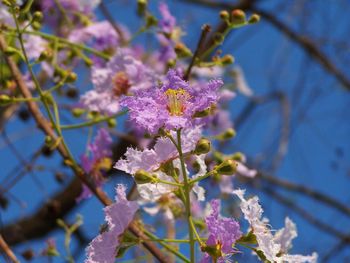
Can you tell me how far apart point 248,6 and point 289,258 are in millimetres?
1751

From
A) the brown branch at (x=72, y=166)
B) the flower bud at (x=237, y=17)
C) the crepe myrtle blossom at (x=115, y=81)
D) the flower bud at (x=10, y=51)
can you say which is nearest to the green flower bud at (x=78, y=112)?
the crepe myrtle blossom at (x=115, y=81)

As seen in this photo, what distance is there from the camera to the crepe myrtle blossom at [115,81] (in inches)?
44.9

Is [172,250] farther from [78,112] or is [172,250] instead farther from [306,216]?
[306,216]

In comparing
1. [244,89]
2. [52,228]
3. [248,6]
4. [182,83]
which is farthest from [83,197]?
[248,6]

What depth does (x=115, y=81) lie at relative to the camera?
3.87 feet

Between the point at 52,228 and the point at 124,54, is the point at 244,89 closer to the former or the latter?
the point at 124,54

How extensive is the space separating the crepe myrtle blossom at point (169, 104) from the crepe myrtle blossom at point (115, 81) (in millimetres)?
383

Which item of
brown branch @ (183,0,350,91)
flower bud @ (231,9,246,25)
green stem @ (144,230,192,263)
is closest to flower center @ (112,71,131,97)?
flower bud @ (231,9,246,25)

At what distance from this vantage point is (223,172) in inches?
28.5

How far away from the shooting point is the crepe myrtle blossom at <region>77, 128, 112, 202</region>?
112cm

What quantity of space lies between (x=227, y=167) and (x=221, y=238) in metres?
0.08

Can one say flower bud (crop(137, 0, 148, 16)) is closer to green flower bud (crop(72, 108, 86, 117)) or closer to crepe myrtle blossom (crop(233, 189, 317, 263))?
green flower bud (crop(72, 108, 86, 117))

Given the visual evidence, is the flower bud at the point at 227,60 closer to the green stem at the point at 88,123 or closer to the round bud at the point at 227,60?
the round bud at the point at 227,60

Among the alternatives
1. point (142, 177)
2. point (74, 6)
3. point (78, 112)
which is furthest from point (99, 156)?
point (74, 6)
